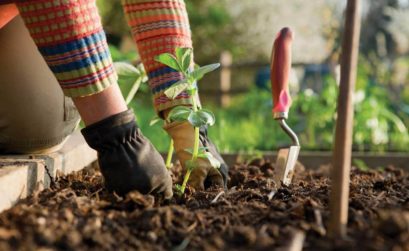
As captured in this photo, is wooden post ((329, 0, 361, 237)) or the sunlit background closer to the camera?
wooden post ((329, 0, 361, 237))

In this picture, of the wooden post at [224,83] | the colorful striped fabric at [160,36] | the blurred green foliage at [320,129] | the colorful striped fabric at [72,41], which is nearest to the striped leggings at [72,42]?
the colorful striped fabric at [72,41]

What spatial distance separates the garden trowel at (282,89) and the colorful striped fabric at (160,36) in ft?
0.83

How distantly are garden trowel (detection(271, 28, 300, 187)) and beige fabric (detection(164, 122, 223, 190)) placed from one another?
19cm

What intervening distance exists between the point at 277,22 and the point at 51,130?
9401mm

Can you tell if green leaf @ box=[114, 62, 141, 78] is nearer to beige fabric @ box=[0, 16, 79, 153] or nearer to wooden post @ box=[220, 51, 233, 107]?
beige fabric @ box=[0, 16, 79, 153]

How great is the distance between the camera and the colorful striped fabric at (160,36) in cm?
173

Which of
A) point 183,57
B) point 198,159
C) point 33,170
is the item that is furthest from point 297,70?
point 33,170

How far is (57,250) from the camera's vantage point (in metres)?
1.02

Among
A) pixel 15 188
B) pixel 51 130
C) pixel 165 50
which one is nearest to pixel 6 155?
pixel 51 130

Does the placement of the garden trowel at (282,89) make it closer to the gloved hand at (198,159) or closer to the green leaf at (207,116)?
the gloved hand at (198,159)

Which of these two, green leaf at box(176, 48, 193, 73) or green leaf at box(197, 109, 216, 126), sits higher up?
green leaf at box(176, 48, 193, 73)

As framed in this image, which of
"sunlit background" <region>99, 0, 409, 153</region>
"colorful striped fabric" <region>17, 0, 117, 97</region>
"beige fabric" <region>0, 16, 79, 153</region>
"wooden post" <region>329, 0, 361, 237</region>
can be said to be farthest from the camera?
"sunlit background" <region>99, 0, 409, 153</region>

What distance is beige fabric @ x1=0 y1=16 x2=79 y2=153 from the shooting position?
1.81 metres

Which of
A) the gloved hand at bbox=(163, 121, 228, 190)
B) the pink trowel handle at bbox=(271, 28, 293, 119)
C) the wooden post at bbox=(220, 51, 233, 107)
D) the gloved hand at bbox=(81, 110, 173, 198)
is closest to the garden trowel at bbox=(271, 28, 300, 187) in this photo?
the pink trowel handle at bbox=(271, 28, 293, 119)
